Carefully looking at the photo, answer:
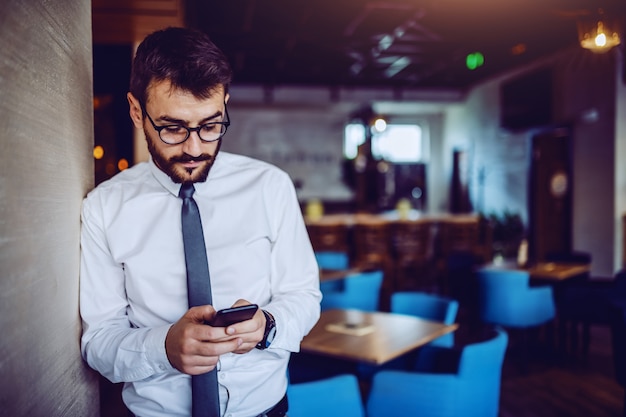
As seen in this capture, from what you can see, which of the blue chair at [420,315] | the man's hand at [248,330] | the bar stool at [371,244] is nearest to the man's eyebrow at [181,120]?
the man's hand at [248,330]

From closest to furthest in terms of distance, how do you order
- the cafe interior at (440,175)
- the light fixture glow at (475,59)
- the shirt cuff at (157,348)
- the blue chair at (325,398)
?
the shirt cuff at (157,348)
the blue chair at (325,398)
the cafe interior at (440,175)
the light fixture glow at (475,59)

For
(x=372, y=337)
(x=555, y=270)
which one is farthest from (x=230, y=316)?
(x=555, y=270)

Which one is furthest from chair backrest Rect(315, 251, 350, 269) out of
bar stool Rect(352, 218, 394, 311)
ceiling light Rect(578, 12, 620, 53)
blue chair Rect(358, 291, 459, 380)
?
ceiling light Rect(578, 12, 620, 53)

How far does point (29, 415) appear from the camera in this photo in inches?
35.5

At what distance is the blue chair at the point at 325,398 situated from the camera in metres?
2.13

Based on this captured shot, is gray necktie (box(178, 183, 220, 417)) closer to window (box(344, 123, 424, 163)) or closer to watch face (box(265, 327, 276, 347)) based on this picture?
watch face (box(265, 327, 276, 347))

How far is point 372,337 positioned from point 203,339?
6.54 ft

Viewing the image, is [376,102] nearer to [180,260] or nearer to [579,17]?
[579,17]

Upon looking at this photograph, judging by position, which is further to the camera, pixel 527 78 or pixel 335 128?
pixel 335 128

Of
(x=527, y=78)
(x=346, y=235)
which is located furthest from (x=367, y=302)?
(x=527, y=78)

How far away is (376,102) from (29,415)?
11.4 metres

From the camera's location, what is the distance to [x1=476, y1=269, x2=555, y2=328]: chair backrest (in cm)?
474

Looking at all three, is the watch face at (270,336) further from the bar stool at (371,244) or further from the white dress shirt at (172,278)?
the bar stool at (371,244)

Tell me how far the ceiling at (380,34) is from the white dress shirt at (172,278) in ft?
13.7
